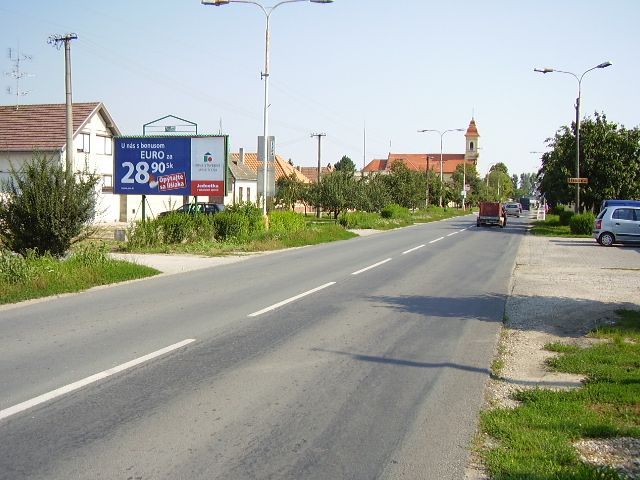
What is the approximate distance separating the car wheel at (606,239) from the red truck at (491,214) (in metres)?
19.1

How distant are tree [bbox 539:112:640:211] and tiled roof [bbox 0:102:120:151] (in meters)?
30.2

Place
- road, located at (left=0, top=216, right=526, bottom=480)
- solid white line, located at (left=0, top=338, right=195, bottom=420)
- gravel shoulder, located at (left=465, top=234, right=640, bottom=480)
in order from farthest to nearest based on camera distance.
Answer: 1. solid white line, located at (left=0, top=338, right=195, bottom=420)
2. gravel shoulder, located at (left=465, top=234, right=640, bottom=480)
3. road, located at (left=0, top=216, right=526, bottom=480)

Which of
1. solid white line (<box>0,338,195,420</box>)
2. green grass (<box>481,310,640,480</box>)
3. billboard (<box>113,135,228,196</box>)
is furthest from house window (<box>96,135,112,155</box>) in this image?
green grass (<box>481,310,640,480</box>)

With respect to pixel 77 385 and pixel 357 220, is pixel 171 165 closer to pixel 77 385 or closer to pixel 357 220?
pixel 357 220

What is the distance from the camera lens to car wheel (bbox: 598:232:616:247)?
28969 mm

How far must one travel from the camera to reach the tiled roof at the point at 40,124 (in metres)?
41.2

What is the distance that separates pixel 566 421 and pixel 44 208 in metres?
12.5

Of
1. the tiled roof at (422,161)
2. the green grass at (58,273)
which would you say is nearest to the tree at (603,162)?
the green grass at (58,273)

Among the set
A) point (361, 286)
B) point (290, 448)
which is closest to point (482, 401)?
point (290, 448)

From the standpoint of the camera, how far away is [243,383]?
21.3ft

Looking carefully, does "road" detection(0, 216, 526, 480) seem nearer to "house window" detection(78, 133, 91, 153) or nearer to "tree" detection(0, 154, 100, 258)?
"tree" detection(0, 154, 100, 258)

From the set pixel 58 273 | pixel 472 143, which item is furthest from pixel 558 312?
pixel 472 143

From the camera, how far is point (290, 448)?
15.8 ft

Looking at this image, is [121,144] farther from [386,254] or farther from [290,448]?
[290,448]
